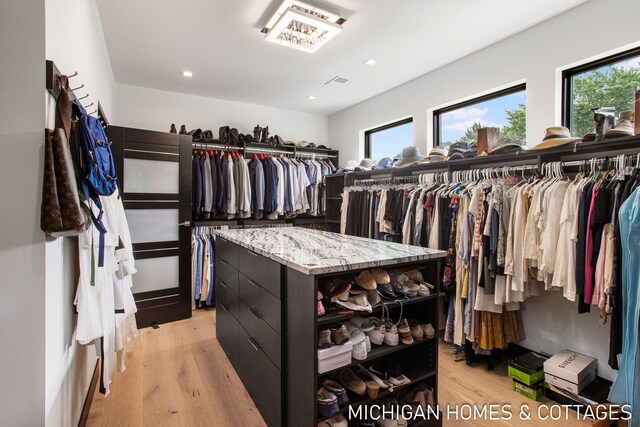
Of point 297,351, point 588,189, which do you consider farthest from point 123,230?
point 588,189

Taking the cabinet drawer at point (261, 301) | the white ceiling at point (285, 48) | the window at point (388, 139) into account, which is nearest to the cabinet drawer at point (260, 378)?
the cabinet drawer at point (261, 301)

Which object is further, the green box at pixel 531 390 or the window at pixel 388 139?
the window at pixel 388 139

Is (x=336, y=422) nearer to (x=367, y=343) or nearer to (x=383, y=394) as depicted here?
(x=383, y=394)

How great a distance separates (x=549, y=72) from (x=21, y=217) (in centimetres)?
340

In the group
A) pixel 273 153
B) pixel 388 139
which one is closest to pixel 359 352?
pixel 388 139

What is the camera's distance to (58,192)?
44.8 inches

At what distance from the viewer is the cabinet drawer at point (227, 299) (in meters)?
2.26

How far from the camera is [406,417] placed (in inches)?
61.6

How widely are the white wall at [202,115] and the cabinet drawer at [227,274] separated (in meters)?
2.32

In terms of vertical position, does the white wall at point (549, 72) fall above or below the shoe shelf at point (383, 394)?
above

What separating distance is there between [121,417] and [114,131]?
2495 mm

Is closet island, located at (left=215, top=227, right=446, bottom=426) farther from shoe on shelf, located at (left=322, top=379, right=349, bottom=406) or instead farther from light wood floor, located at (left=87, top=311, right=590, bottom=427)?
light wood floor, located at (left=87, top=311, right=590, bottom=427)

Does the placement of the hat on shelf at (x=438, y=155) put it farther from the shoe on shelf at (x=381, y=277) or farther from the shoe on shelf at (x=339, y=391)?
the shoe on shelf at (x=339, y=391)

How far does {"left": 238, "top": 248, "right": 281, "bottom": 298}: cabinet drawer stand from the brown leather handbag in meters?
0.82
